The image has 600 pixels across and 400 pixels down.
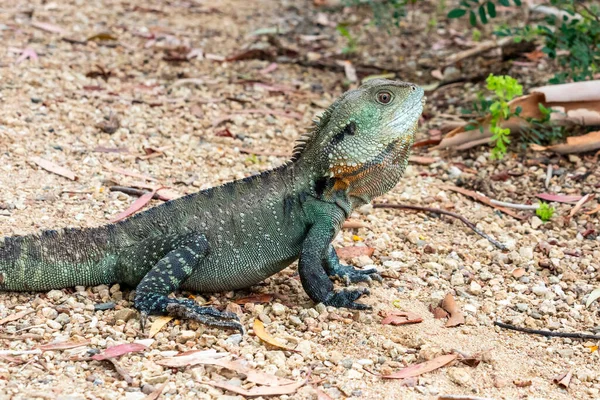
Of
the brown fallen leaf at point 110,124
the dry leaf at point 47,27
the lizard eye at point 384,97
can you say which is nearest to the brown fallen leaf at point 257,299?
the lizard eye at point 384,97

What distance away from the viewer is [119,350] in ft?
17.4

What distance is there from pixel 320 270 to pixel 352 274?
79cm

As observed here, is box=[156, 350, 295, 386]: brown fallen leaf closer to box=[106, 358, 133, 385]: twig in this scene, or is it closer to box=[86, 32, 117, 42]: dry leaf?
box=[106, 358, 133, 385]: twig

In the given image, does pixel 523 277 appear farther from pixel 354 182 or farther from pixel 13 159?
pixel 13 159

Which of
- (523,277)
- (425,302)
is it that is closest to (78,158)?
(425,302)

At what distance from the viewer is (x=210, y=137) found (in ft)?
31.7

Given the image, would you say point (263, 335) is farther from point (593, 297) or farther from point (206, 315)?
point (593, 297)

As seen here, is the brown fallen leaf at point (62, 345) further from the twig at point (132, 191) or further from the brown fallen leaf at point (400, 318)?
the twig at point (132, 191)

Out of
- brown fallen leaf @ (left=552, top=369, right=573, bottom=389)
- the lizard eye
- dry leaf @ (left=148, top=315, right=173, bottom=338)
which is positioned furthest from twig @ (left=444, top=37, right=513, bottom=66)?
dry leaf @ (left=148, top=315, right=173, bottom=338)

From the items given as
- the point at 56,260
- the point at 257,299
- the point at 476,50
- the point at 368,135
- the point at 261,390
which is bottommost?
the point at 257,299

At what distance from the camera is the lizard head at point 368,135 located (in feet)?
20.6

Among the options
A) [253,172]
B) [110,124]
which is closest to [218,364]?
[253,172]

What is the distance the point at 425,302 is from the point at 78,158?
4.15 meters

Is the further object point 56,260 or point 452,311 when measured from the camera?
point 452,311
